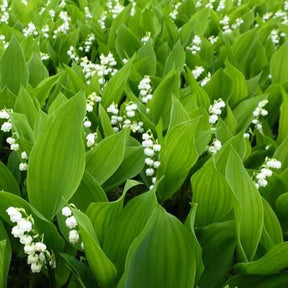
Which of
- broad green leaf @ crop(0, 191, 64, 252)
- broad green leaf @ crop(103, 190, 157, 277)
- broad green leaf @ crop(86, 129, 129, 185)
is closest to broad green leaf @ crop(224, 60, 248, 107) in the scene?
broad green leaf @ crop(86, 129, 129, 185)

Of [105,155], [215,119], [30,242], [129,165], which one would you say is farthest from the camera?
[215,119]

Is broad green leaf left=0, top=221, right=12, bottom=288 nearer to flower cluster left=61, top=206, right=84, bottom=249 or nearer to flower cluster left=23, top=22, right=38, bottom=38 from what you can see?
flower cluster left=61, top=206, right=84, bottom=249

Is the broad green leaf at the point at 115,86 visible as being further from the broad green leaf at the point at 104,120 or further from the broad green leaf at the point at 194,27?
the broad green leaf at the point at 194,27

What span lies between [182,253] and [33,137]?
28.6 inches

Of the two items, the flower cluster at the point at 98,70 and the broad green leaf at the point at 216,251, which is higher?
the flower cluster at the point at 98,70

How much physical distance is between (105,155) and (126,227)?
0.36m

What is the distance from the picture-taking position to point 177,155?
1.70 metres

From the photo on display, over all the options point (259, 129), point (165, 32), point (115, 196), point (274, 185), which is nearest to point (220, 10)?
point (165, 32)

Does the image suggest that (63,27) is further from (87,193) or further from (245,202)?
(245,202)

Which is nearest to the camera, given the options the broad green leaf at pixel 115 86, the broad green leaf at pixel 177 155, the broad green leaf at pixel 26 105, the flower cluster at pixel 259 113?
the broad green leaf at pixel 177 155

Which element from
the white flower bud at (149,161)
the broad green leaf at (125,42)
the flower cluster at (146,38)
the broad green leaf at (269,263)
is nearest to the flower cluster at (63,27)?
the broad green leaf at (125,42)

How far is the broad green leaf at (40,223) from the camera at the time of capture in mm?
1417

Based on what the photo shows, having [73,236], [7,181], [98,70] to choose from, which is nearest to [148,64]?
[98,70]

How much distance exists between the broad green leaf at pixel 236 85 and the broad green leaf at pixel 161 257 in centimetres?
119
